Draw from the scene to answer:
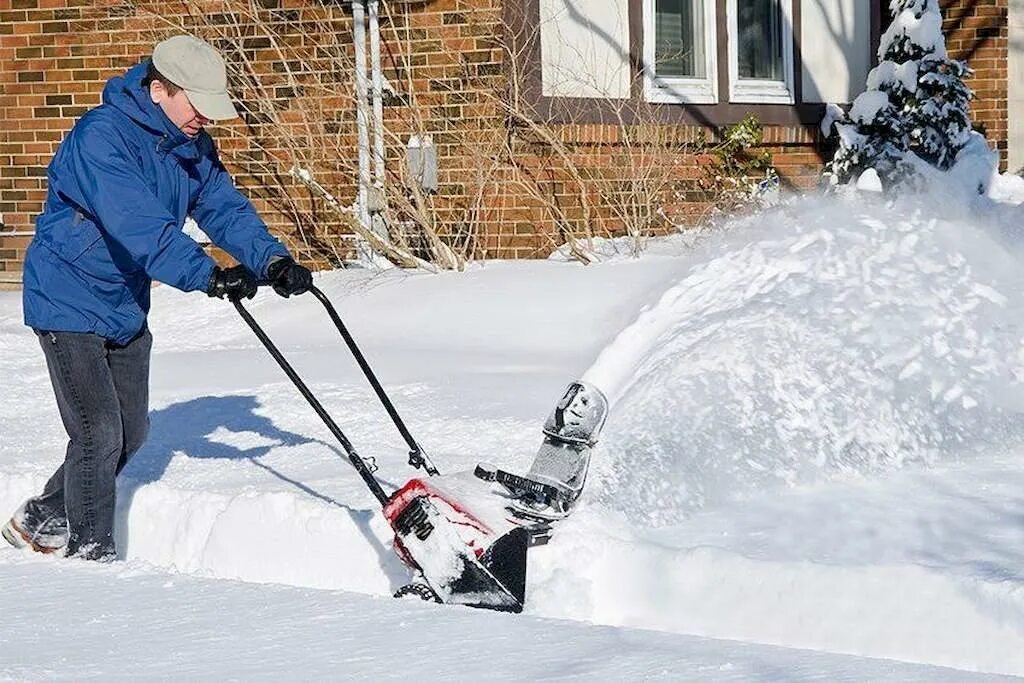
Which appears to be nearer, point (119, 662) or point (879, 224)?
point (119, 662)

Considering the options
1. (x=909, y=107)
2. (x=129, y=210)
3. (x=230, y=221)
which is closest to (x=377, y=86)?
(x=909, y=107)

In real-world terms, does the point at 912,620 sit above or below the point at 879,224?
below

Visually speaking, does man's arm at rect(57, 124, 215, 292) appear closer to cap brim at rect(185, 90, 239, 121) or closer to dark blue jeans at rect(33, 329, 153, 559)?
cap brim at rect(185, 90, 239, 121)

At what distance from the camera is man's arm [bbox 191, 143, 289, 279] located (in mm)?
5496

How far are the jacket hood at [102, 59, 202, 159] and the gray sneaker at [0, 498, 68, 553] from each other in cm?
131

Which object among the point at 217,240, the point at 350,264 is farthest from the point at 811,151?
the point at 217,240

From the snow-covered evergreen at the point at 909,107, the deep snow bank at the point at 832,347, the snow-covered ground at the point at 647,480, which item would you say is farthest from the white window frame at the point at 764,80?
the deep snow bank at the point at 832,347

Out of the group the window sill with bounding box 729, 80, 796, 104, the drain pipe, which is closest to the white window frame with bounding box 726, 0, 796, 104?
the window sill with bounding box 729, 80, 796, 104

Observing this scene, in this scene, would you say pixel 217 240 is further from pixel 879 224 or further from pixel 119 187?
pixel 879 224

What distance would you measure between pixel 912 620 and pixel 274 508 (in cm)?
228

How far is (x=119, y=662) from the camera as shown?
425 cm

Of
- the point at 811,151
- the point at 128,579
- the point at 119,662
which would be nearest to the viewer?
the point at 119,662

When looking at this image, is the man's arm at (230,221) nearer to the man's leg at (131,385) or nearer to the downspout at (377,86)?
the man's leg at (131,385)

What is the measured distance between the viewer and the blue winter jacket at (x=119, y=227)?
5012 mm
